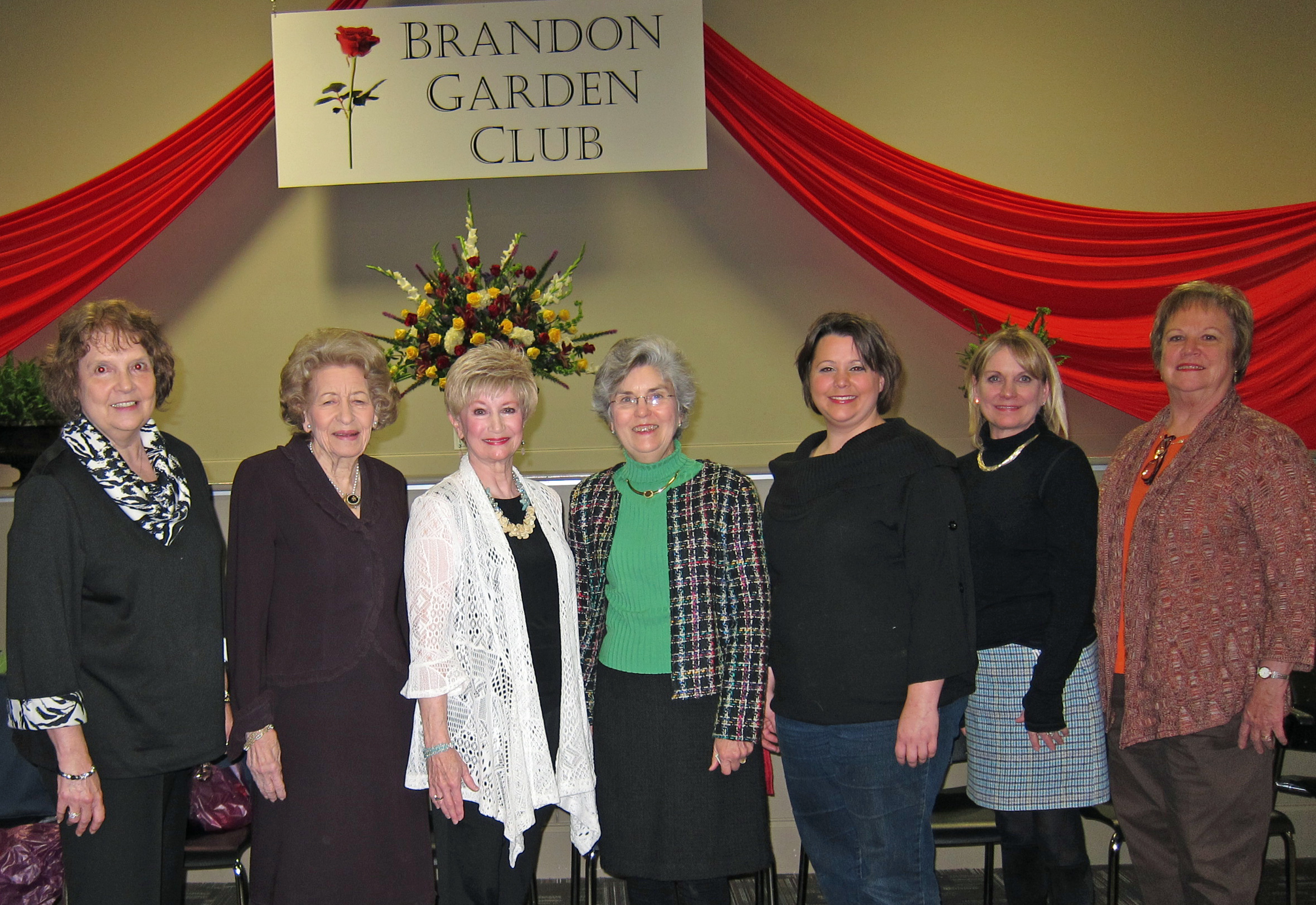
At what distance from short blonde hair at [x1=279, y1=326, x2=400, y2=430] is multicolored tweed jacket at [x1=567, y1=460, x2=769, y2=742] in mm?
594

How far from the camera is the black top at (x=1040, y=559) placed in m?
2.00

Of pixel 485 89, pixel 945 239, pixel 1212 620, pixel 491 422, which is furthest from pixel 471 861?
pixel 485 89

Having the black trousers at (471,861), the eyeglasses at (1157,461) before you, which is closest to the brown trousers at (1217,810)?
the eyeglasses at (1157,461)

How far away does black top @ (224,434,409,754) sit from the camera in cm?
182

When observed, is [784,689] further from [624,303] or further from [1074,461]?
[624,303]

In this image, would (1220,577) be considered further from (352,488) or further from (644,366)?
(352,488)

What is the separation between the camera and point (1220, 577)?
6.77 ft

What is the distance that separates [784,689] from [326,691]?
93cm

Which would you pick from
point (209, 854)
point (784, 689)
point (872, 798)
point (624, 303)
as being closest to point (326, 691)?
point (209, 854)

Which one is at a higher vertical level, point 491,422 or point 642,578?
point 491,422

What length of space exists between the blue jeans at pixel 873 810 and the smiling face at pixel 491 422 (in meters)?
0.87

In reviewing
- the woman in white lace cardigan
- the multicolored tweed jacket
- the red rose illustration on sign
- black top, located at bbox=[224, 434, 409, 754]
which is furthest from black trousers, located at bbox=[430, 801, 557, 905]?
the red rose illustration on sign

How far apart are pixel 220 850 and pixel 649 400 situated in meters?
1.49

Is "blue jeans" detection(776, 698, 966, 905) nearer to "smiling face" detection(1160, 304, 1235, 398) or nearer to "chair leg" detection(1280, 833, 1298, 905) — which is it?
"smiling face" detection(1160, 304, 1235, 398)
